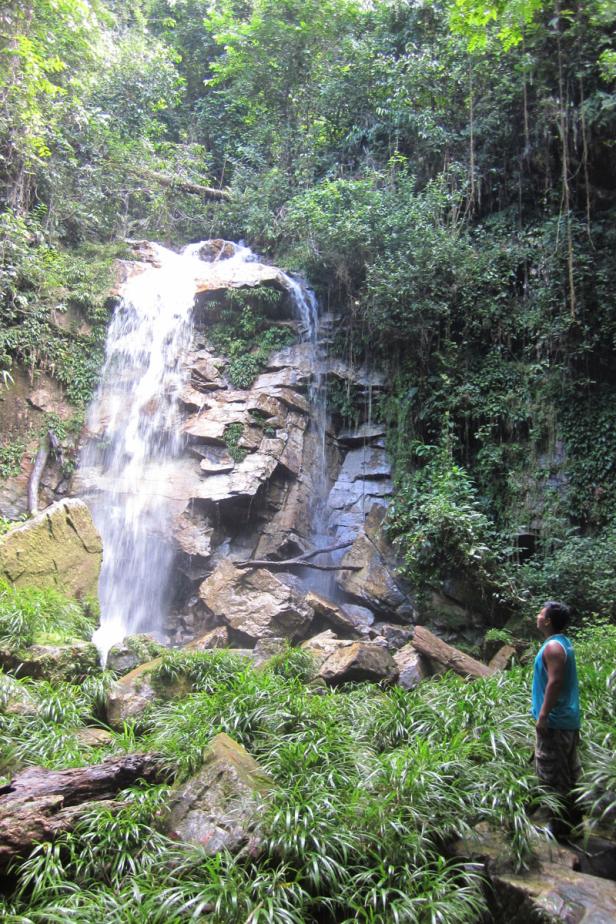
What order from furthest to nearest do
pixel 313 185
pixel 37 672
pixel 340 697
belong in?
pixel 313 185, pixel 37 672, pixel 340 697

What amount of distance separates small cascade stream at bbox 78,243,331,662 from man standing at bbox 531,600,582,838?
7518mm

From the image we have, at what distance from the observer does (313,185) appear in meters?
16.0

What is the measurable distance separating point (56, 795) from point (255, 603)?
19.1 ft

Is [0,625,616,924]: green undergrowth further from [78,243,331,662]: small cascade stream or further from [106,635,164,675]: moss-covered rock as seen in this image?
[78,243,331,662]: small cascade stream

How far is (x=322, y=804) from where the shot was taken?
151 inches

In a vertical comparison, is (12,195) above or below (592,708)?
above

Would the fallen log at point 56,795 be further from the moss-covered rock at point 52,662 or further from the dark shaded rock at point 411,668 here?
the dark shaded rock at point 411,668

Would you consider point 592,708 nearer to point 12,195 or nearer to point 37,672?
point 37,672

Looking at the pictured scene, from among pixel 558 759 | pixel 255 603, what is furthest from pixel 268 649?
pixel 558 759

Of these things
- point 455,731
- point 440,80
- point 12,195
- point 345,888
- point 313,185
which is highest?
point 440,80

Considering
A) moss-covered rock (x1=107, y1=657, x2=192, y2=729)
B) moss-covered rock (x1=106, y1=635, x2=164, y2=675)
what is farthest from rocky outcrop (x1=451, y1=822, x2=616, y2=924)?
moss-covered rock (x1=106, y1=635, x2=164, y2=675)

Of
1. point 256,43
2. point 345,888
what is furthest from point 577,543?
point 256,43

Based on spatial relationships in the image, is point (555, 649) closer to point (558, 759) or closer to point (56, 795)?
point (558, 759)

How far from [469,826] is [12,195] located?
1393cm
